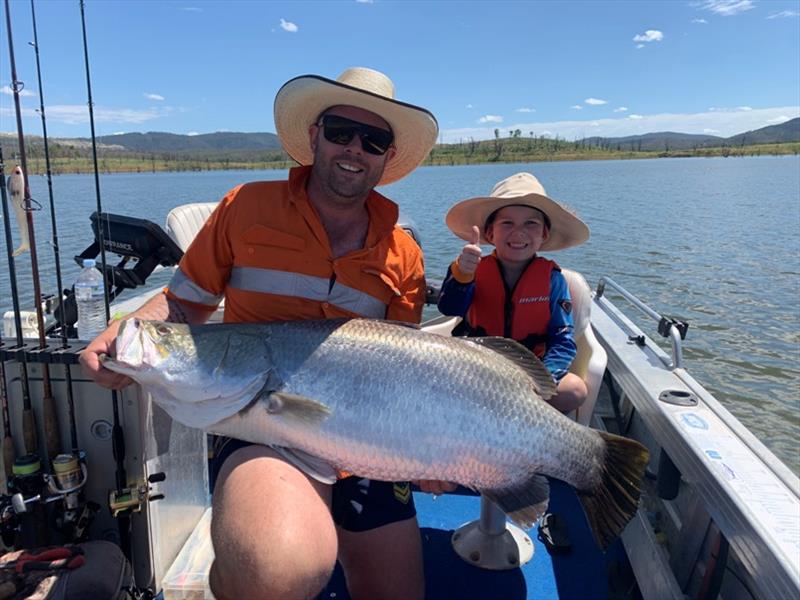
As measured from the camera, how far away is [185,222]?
522 centimetres

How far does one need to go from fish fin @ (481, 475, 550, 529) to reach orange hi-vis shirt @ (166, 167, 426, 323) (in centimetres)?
112

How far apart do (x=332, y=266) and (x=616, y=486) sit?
65.2 inches

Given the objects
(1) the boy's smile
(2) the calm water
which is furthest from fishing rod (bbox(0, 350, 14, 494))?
(2) the calm water

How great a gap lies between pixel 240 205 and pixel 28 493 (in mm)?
1690

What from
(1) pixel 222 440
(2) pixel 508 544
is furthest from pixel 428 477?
(2) pixel 508 544

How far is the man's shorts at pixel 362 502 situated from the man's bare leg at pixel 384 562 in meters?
0.04

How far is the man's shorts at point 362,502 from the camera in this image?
2.73 metres

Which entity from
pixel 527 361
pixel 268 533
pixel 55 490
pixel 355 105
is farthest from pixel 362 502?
pixel 355 105

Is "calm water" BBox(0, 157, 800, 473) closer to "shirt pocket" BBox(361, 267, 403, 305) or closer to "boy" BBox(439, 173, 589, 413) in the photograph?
"boy" BBox(439, 173, 589, 413)

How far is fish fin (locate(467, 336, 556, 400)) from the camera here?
2574 millimetres

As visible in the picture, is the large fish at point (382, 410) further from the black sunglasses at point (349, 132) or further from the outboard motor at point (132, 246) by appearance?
the outboard motor at point (132, 246)

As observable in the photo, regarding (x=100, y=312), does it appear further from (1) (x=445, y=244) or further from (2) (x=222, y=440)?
(1) (x=445, y=244)

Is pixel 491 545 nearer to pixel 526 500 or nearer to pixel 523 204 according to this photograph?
pixel 526 500

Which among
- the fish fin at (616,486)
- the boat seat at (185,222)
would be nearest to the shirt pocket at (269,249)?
the fish fin at (616,486)
